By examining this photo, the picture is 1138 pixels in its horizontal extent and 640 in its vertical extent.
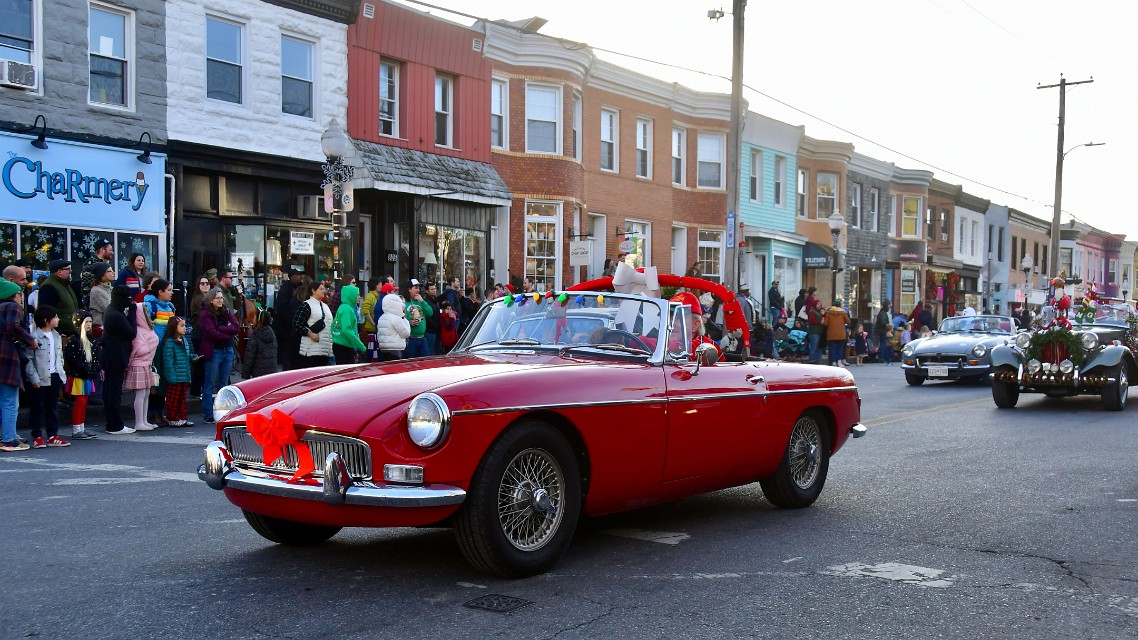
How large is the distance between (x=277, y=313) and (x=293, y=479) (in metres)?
10.7

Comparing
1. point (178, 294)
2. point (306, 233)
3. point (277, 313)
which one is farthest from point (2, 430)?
point (306, 233)

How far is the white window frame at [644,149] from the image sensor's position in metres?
29.8

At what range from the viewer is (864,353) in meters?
29.5

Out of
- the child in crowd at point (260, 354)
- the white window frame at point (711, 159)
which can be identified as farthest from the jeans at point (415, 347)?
the white window frame at point (711, 159)

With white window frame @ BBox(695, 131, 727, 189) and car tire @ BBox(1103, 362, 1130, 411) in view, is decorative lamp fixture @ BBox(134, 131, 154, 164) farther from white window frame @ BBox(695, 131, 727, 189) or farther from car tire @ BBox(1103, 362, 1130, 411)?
Answer: white window frame @ BBox(695, 131, 727, 189)

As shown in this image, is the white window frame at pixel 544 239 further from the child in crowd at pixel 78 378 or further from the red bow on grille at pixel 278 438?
the red bow on grille at pixel 278 438

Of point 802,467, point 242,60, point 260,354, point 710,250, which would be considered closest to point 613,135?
point 710,250

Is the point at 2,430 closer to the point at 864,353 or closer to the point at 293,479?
the point at 293,479

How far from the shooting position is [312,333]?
1359 centimetres

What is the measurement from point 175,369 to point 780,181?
1059 inches

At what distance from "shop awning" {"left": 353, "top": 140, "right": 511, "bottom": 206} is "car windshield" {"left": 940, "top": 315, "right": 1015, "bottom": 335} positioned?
990 centimetres

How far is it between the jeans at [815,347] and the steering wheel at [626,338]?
19098 millimetres

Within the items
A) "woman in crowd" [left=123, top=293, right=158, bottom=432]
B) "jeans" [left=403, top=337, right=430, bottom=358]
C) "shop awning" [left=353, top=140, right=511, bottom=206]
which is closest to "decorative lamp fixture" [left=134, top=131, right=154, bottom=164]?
"shop awning" [left=353, top=140, right=511, bottom=206]

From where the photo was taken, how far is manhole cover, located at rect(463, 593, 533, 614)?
15.8 feet
